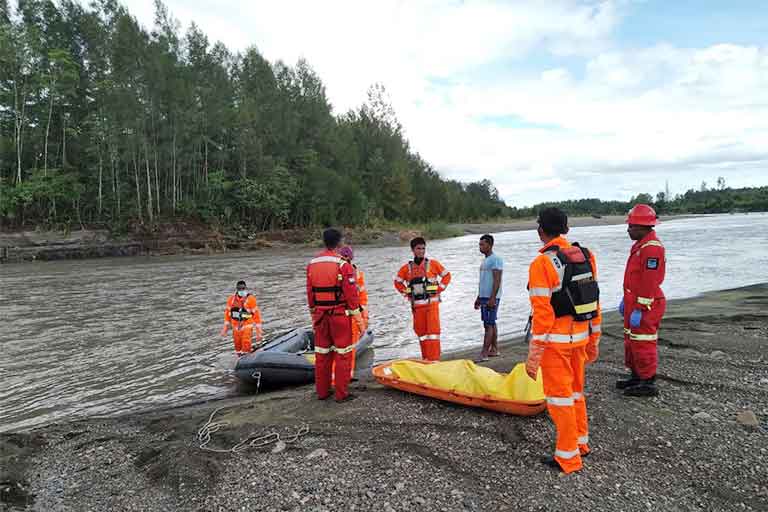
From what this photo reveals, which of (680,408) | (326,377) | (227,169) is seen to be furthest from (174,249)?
(680,408)

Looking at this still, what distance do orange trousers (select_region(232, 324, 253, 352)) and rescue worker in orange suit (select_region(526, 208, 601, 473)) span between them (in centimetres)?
556

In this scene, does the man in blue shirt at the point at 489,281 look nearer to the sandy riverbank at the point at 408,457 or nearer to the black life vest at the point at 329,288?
the sandy riverbank at the point at 408,457

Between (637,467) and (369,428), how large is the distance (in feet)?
7.10

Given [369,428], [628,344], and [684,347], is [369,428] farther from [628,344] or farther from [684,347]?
[684,347]

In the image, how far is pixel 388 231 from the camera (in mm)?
45000

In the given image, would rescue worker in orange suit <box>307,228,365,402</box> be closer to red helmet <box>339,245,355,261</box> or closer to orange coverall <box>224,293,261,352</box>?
red helmet <box>339,245,355,261</box>

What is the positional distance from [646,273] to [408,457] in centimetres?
286

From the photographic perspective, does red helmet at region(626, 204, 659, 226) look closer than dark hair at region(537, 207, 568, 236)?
No

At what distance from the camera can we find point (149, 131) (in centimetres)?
3228

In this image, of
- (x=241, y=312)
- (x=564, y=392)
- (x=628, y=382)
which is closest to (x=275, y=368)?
(x=241, y=312)

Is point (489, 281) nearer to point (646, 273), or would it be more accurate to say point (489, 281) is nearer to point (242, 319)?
point (646, 273)

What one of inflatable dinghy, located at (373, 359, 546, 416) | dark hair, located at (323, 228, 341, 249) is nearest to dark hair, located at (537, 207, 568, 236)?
inflatable dinghy, located at (373, 359, 546, 416)

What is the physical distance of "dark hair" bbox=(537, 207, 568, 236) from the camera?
11.2ft

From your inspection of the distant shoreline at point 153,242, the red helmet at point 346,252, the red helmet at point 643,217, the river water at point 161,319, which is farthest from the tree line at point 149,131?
the red helmet at point 643,217
